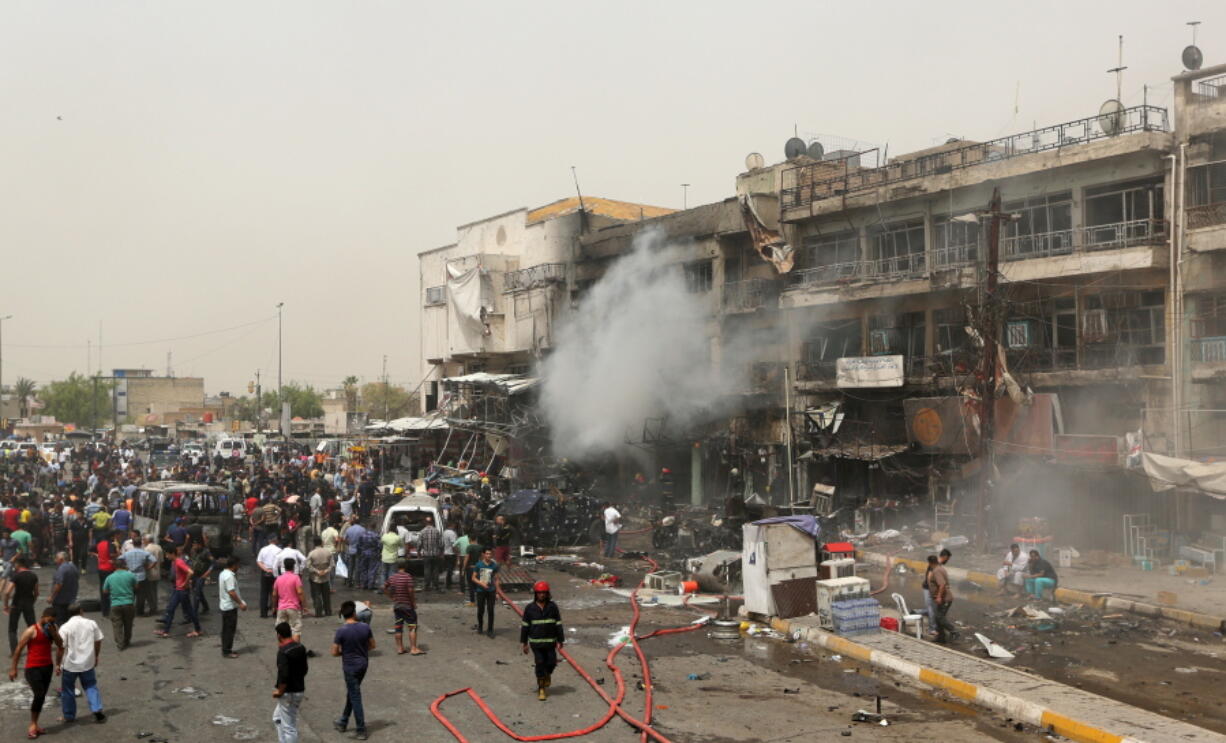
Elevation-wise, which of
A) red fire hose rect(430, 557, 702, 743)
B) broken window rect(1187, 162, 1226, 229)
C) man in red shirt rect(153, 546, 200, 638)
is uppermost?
broken window rect(1187, 162, 1226, 229)

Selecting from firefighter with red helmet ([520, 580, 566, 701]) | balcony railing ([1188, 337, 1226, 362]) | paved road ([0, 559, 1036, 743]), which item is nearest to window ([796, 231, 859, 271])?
balcony railing ([1188, 337, 1226, 362])

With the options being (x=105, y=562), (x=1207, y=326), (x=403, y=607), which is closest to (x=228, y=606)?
(x=403, y=607)

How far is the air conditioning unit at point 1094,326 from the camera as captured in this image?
25422 mm

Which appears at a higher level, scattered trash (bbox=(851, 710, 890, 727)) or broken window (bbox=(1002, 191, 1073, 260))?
broken window (bbox=(1002, 191, 1073, 260))

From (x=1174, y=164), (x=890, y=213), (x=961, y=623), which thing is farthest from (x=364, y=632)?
(x=890, y=213)

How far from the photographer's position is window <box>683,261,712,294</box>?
36875mm

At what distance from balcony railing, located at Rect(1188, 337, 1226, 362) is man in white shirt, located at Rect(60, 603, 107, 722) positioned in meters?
23.5

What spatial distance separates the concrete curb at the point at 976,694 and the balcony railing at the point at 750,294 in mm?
20755

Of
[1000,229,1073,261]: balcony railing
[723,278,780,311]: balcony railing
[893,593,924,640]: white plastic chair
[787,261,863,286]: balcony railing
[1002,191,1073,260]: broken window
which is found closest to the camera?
[893,593,924,640]: white plastic chair

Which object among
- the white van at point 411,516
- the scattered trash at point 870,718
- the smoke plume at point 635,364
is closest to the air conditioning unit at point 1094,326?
the smoke plume at point 635,364

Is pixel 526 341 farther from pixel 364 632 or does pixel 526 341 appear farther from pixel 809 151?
pixel 364 632

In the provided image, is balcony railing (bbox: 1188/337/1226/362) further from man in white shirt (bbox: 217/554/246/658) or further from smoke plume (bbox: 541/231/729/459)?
man in white shirt (bbox: 217/554/246/658)

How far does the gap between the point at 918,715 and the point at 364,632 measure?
602 cm

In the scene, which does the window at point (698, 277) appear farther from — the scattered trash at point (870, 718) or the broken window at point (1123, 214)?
the scattered trash at point (870, 718)
